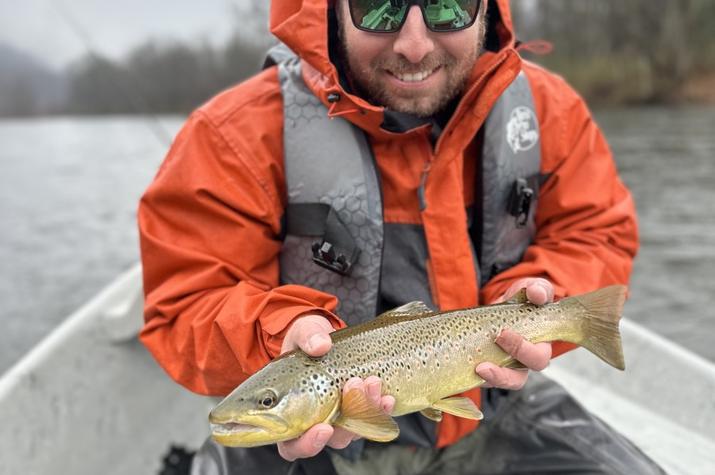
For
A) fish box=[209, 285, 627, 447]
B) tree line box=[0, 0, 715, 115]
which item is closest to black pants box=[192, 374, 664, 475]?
fish box=[209, 285, 627, 447]

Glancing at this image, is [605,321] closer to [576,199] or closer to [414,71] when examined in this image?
[576,199]

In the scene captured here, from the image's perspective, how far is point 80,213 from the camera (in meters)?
15.3

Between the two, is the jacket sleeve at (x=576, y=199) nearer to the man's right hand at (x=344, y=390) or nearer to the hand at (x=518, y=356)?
the hand at (x=518, y=356)

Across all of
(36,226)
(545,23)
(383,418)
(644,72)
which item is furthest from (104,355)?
(545,23)

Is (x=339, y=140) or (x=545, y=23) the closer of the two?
(x=339, y=140)

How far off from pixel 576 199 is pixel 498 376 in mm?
987

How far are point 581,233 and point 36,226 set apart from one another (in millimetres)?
13886

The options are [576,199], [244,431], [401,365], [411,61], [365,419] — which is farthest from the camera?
[576,199]

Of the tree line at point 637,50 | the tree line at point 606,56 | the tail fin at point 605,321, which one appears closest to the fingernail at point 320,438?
the tail fin at point 605,321

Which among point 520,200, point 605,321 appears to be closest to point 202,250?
point 520,200

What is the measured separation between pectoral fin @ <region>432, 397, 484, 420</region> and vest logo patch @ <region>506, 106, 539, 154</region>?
3.36 feet

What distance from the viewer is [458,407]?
2.23 metres

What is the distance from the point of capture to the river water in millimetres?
7656

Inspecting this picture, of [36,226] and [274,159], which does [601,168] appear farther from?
[36,226]
